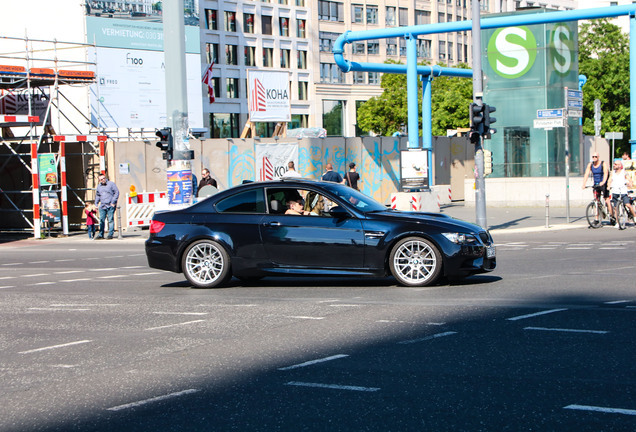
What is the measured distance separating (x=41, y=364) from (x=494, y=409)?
→ 3935mm

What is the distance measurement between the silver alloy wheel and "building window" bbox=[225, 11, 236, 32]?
69896 millimetres

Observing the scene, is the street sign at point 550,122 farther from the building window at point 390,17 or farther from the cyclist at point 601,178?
the building window at point 390,17

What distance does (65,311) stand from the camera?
11.1m

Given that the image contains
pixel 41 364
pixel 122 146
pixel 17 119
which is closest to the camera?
pixel 41 364

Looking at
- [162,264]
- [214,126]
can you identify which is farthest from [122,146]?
[214,126]

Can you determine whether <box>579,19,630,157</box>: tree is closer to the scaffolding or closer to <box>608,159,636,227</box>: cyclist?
<box>608,159,636,227</box>: cyclist

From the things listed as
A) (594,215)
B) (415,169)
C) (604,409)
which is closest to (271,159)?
(415,169)

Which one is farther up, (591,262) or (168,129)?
(168,129)

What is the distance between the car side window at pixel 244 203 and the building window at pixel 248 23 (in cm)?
7138

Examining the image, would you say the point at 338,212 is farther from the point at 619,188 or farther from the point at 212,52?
the point at 212,52

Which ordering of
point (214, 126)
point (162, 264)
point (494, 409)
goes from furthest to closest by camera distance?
point (214, 126), point (162, 264), point (494, 409)

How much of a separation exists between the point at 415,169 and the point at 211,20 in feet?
187

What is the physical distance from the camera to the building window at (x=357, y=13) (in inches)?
3607

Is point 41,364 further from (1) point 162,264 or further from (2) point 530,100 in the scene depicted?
(2) point 530,100
